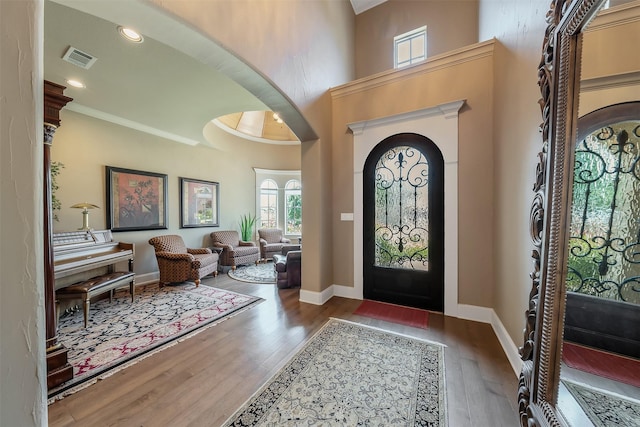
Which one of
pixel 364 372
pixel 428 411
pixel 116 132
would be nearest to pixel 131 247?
pixel 116 132

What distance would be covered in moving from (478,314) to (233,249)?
4767mm

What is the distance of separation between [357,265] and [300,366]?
1.70 meters

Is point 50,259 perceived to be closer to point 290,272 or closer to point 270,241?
point 290,272

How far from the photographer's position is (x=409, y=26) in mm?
4324

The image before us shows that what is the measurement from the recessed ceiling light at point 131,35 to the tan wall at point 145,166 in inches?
97.7

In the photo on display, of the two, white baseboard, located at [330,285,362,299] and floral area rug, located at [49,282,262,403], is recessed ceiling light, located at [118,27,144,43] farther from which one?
white baseboard, located at [330,285,362,299]

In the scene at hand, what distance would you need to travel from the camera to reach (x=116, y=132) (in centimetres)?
399

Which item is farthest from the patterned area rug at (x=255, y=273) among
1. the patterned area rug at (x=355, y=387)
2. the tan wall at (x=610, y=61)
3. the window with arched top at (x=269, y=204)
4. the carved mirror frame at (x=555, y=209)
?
the tan wall at (x=610, y=61)

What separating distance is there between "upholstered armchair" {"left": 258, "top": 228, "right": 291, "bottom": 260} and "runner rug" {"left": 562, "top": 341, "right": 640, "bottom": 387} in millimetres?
5636

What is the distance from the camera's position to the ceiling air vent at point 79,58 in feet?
7.19

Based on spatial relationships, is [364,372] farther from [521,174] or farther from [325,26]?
[325,26]

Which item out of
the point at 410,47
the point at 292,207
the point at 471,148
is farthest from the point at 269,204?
the point at 471,148

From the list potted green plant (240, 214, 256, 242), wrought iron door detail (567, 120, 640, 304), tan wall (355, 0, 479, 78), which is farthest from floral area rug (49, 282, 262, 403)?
tan wall (355, 0, 479, 78)

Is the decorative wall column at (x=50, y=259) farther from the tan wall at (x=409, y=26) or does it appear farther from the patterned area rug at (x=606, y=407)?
the tan wall at (x=409, y=26)
